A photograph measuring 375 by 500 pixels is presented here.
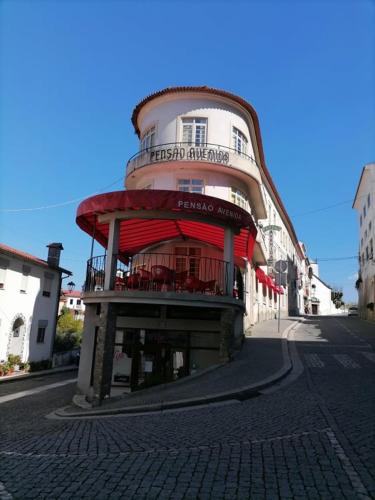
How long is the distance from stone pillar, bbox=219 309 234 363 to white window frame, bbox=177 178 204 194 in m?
7.37

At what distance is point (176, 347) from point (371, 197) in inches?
1107

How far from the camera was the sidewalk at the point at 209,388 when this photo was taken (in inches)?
344

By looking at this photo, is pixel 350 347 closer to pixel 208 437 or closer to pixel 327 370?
pixel 327 370

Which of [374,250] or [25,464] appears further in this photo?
[374,250]

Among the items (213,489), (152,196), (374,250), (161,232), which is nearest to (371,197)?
(374,250)

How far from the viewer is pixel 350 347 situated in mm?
15445

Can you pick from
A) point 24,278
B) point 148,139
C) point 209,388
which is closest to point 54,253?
point 24,278

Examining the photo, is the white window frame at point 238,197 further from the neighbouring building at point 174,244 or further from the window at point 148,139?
the window at point 148,139

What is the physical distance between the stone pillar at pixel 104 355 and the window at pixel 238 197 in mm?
8964

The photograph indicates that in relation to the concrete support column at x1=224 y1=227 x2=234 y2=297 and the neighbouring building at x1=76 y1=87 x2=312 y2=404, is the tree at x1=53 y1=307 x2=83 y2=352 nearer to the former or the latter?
the neighbouring building at x1=76 y1=87 x2=312 y2=404

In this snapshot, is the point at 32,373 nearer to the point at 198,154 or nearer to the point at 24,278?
the point at 24,278

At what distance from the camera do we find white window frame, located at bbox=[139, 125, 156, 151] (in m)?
19.1

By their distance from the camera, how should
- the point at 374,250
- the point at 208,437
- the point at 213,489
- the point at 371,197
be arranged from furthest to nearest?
the point at 371,197, the point at 374,250, the point at 208,437, the point at 213,489

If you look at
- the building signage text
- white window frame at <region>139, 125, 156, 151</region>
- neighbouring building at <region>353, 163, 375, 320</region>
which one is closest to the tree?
white window frame at <region>139, 125, 156, 151</region>
